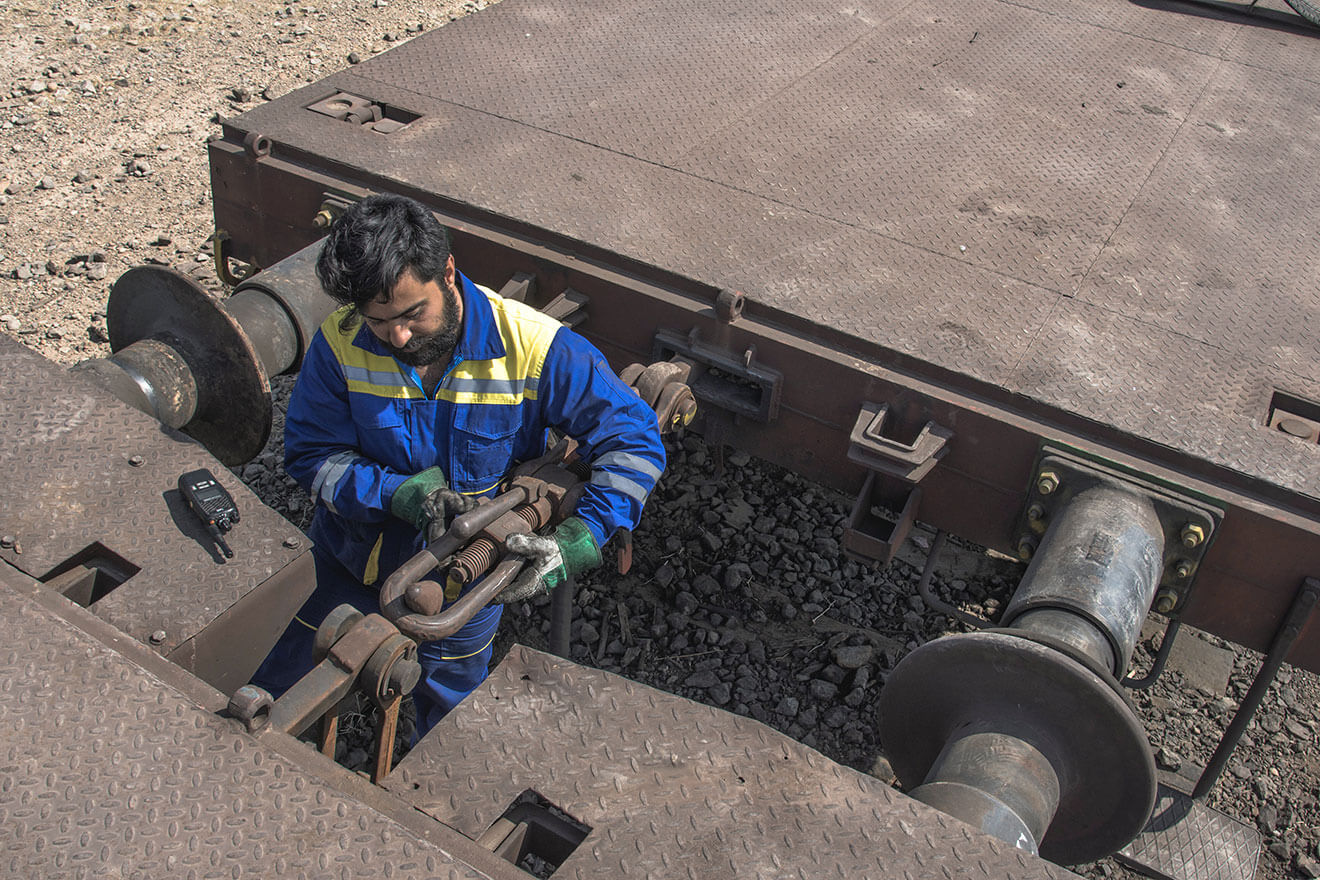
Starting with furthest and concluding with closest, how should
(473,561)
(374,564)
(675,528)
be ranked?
1. (675,528)
2. (374,564)
3. (473,561)

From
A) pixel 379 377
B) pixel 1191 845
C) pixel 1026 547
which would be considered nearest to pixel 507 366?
pixel 379 377

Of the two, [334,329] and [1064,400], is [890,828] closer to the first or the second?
[1064,400]

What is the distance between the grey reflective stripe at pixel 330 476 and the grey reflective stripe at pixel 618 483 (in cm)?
61

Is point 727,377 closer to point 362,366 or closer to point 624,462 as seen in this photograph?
point 624,462

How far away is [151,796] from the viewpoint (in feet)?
5.73

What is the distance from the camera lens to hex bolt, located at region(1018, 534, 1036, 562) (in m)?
2.83

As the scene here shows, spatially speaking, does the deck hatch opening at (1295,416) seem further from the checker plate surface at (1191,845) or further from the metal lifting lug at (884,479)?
the checker plate surface at (1191,845)

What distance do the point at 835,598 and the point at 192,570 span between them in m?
2.21

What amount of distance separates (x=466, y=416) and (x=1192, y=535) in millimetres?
1709

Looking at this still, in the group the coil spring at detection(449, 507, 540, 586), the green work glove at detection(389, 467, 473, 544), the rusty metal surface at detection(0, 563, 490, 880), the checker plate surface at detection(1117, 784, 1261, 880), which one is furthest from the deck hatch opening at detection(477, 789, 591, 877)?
the checker plate surface at detection(1117, 784, 1261, 880)

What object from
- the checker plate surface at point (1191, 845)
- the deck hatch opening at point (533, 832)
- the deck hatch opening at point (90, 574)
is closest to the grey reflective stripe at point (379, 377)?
the deck hatch opening at point (90, 574)

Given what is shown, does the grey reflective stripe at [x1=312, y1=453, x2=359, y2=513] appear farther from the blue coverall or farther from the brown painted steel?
the brown painted steel

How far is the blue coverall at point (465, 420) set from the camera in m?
2.57

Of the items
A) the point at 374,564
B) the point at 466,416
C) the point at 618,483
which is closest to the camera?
the point at 618,483
